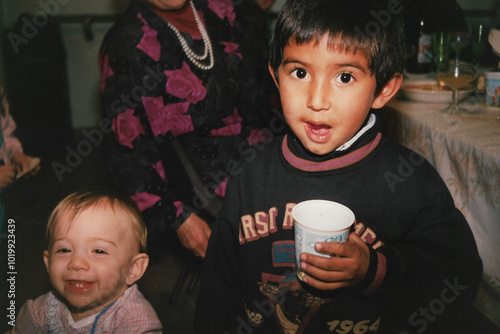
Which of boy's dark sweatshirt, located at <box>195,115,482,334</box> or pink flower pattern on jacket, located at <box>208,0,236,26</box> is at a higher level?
pink flower pattern on jacket, located at <box>208,0,236,26</box>

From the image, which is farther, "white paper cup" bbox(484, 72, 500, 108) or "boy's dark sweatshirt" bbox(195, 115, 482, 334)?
"white paper cup" bbox(484, 72, 500, 108)

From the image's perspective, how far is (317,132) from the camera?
0.75 metres

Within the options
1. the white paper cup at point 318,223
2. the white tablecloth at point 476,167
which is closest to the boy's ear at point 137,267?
the white paper cup at point 318,223

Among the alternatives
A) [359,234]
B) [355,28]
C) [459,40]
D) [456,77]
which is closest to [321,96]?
[355,28]

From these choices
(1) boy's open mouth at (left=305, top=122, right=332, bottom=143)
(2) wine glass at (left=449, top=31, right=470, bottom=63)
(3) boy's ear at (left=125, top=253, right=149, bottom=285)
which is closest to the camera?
(1) boy's open mouth at (left=305, top=122, right=332, bottom=143)

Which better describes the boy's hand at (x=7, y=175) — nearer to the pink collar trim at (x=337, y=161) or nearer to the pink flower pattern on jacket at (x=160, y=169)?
the pink flower pattern on jacket at (x=160, y=169)

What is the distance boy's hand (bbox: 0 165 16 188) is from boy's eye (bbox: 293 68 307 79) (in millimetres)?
690

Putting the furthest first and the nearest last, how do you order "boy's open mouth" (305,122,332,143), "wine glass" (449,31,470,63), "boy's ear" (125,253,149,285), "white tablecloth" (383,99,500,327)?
"wine glass" (449,31,470,63) → "white tablecloth" (383,99,500,327) → "boy's ear" (125,253,149,285) → "boy's open mouth" (305,122,332,143)

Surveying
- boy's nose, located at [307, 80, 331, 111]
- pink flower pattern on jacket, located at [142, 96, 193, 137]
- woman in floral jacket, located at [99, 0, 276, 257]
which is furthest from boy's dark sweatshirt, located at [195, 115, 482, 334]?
pink flower pattern on jacket, located at [142, 96, 193, 137]

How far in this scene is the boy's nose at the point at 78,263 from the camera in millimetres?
820

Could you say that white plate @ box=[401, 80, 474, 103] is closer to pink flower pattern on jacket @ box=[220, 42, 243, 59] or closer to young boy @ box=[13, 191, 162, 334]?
pink flower pattern on jacket @ box=[220, 42, 243, 59]

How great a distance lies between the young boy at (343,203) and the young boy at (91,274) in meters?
0.17

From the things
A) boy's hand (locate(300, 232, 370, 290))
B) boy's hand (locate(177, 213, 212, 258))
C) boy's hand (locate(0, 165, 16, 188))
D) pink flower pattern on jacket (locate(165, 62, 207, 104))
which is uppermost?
pink flower pattern on jacket (locate(165, 62, 207, 104))

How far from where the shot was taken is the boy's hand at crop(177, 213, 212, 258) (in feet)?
3.85
